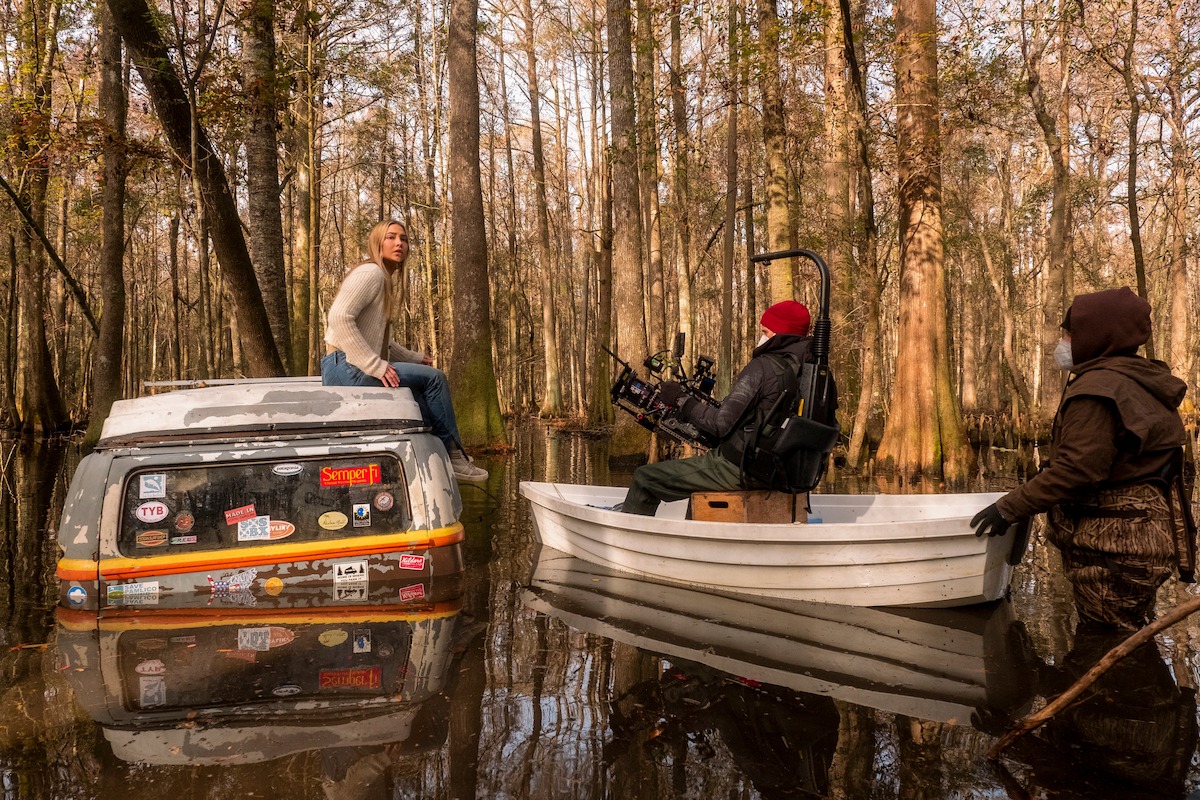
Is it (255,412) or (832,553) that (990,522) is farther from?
(255,412)

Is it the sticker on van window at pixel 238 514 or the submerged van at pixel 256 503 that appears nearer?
the submerged van at pixel 256 503

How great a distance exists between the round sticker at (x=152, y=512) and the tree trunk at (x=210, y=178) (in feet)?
12.9

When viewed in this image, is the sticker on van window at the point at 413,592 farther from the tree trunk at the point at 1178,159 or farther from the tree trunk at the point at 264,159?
the tree trunk at the point at 1178,159

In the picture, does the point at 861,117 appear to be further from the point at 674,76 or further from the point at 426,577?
the point at 426,577

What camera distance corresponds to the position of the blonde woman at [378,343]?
5.12 metres

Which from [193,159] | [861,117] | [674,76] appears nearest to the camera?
[193,159]

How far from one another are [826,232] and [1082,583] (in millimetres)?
10839

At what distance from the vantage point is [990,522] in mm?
4312

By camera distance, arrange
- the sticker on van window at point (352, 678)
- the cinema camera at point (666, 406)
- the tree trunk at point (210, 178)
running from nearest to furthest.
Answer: the sticker on van window at point (352, 678) < the cinema camera at point (666, 406) < the tree trunk at point (210, 178)

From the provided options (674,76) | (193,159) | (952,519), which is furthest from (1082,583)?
(674,76)

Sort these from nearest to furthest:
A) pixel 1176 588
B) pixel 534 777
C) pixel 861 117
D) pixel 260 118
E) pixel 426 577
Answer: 1. pixel 534 777
2. pixel 426 577
3. pixel 1176 588
4. pixel 260 118
5. pixel 861 117

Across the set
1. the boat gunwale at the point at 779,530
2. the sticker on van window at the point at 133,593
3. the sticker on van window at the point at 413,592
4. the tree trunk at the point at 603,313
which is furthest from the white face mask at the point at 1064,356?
the tree trunk at the point at 603,313

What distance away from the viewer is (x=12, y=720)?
313cm

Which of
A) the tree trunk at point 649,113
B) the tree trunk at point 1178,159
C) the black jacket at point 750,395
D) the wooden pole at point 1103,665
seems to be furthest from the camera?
the tree trunk at point 1178,159
